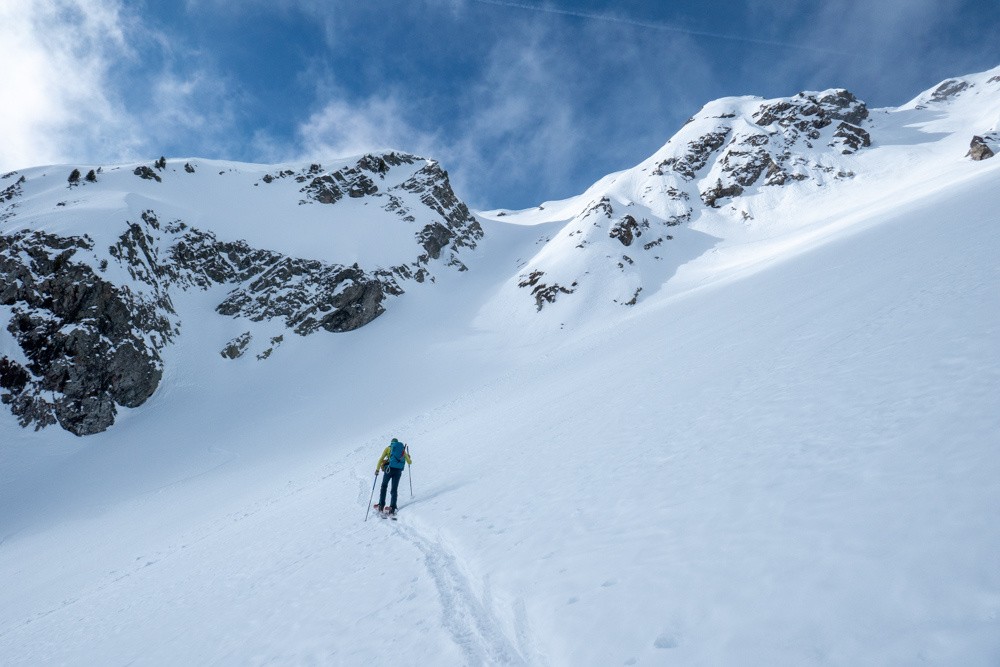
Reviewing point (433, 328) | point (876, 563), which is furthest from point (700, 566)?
point (433, 328)

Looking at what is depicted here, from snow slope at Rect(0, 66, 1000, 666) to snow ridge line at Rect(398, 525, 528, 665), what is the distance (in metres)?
0.03

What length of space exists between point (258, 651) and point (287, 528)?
667cm

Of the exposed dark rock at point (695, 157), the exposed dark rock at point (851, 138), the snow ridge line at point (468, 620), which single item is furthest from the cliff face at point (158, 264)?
the exposed dark rock at point (851, 138)

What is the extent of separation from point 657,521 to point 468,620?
255cm

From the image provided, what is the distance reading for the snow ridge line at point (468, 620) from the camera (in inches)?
167

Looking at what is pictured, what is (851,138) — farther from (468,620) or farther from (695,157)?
(468,620)

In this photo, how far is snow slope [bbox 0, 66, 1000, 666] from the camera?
3246 mm

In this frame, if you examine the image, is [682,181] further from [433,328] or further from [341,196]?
[341,196]

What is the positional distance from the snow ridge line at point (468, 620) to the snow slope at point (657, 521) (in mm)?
32

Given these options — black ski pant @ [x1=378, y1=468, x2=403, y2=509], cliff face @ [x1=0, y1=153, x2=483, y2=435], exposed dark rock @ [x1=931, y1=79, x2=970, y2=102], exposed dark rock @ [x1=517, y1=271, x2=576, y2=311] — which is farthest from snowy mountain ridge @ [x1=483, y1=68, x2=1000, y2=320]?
black ski pant @ [x1=378, y1=468, x2=403, y2=509]

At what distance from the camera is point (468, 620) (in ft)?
16.2

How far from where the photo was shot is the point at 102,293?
3603cm

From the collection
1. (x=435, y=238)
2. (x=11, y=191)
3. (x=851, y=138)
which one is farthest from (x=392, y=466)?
(x=851, y=138)

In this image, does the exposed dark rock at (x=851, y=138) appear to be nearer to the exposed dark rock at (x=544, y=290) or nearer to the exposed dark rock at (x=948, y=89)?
the exposed dark rock at (x=948, y=89)
